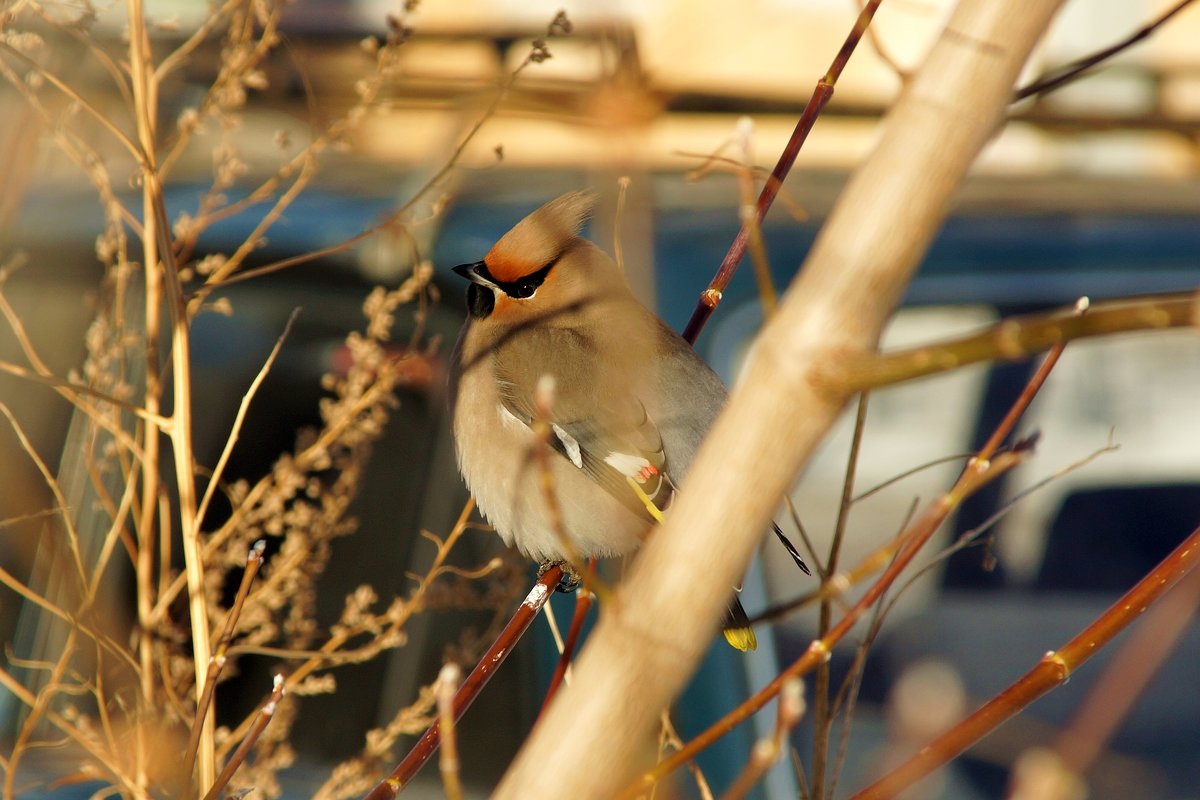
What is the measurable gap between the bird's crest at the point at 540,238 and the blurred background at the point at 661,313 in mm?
114

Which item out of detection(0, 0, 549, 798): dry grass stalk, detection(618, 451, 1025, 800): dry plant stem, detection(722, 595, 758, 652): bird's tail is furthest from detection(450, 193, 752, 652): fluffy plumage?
detection(618, 451, 1025, 800): dry plant stem

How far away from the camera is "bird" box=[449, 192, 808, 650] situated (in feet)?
8.25

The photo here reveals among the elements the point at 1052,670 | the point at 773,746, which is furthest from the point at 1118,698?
the point at 1052,670

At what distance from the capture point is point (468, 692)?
133cm

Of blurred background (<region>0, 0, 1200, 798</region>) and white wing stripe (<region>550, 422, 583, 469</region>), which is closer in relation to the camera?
blurred background (<region>0, 0, 1200, 798</region>)

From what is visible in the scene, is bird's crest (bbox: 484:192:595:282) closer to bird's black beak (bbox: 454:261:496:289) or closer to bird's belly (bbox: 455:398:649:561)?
bird's black beak (bbox: 454:261:496:289)

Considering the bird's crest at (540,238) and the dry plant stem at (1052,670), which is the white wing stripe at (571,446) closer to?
the bird's crest at (540,238)

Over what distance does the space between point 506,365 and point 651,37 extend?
4.89m

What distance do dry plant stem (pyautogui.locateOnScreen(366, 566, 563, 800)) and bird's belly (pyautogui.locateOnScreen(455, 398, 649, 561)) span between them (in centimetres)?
97

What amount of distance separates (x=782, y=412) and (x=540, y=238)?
1.82 meters

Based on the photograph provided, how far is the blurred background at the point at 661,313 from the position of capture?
227cm

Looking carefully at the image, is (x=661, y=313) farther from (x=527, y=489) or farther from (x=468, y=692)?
(x=468, y=692)

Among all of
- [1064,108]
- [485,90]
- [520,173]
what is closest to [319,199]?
[520,173]

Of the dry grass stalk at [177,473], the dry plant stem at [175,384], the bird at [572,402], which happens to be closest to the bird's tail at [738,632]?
the bird at [572,402]
